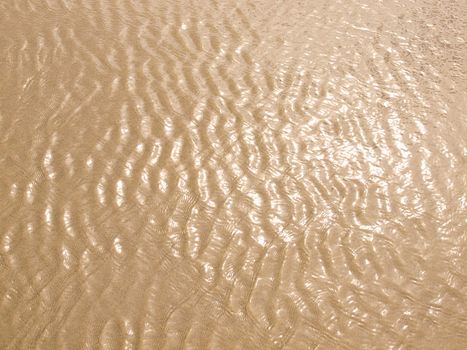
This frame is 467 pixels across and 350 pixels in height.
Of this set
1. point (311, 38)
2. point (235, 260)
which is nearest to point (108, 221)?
point (235, 260)

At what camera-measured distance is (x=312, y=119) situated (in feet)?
18.9

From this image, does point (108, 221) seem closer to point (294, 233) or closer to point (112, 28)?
point (294, 233)

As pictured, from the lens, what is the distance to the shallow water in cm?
404

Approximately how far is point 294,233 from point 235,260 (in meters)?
0.53

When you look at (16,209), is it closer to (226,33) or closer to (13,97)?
(13,97)

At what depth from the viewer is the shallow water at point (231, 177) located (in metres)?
4.04

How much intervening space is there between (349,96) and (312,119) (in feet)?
1.84

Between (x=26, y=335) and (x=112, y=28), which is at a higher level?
(x=112, y=28)

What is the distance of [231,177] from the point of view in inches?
200

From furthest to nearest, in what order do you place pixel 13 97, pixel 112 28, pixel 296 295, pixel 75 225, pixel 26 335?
pixel 112 28 < pixel 13 97 < pixel 75 225 < pixel 296 295 < pixel 26 335

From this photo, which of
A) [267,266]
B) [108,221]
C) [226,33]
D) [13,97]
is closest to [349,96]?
[226,33]

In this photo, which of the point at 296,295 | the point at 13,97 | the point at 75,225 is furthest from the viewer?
the point at 13,97

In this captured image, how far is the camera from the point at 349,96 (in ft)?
19.9

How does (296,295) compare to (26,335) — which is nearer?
(26,335)
